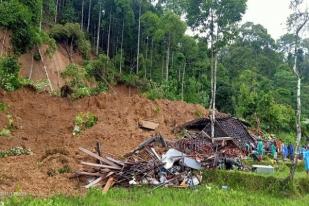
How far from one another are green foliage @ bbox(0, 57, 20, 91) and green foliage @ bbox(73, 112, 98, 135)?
180 inches

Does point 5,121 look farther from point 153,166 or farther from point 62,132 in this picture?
point 153,166

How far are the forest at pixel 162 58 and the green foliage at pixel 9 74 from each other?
1552 millimetres

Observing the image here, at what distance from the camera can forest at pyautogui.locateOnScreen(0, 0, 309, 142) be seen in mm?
37562

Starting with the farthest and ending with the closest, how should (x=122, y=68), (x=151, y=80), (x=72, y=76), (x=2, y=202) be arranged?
(x=122, y=68) → (x=151, y=80) → (x=72, y=76) → (x=2, y=202)

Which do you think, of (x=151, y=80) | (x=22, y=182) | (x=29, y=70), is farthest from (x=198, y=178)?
(x=151, y=80)

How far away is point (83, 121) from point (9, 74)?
614 cm

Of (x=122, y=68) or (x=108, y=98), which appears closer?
(x=108, y=98)

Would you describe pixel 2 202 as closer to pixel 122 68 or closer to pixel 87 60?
pixel 87 60

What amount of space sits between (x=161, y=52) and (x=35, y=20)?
24489mm

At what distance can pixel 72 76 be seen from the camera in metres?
33.4

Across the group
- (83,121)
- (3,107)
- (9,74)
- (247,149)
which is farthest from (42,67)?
(247,149)

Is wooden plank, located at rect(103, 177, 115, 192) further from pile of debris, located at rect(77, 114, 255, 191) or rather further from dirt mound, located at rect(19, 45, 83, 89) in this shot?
dirt mound, located at rect(19, 45, 83, 89)

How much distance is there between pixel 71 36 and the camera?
41.8 meters

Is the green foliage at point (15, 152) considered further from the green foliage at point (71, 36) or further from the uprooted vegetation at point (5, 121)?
the green foliage at point (71, 36)
